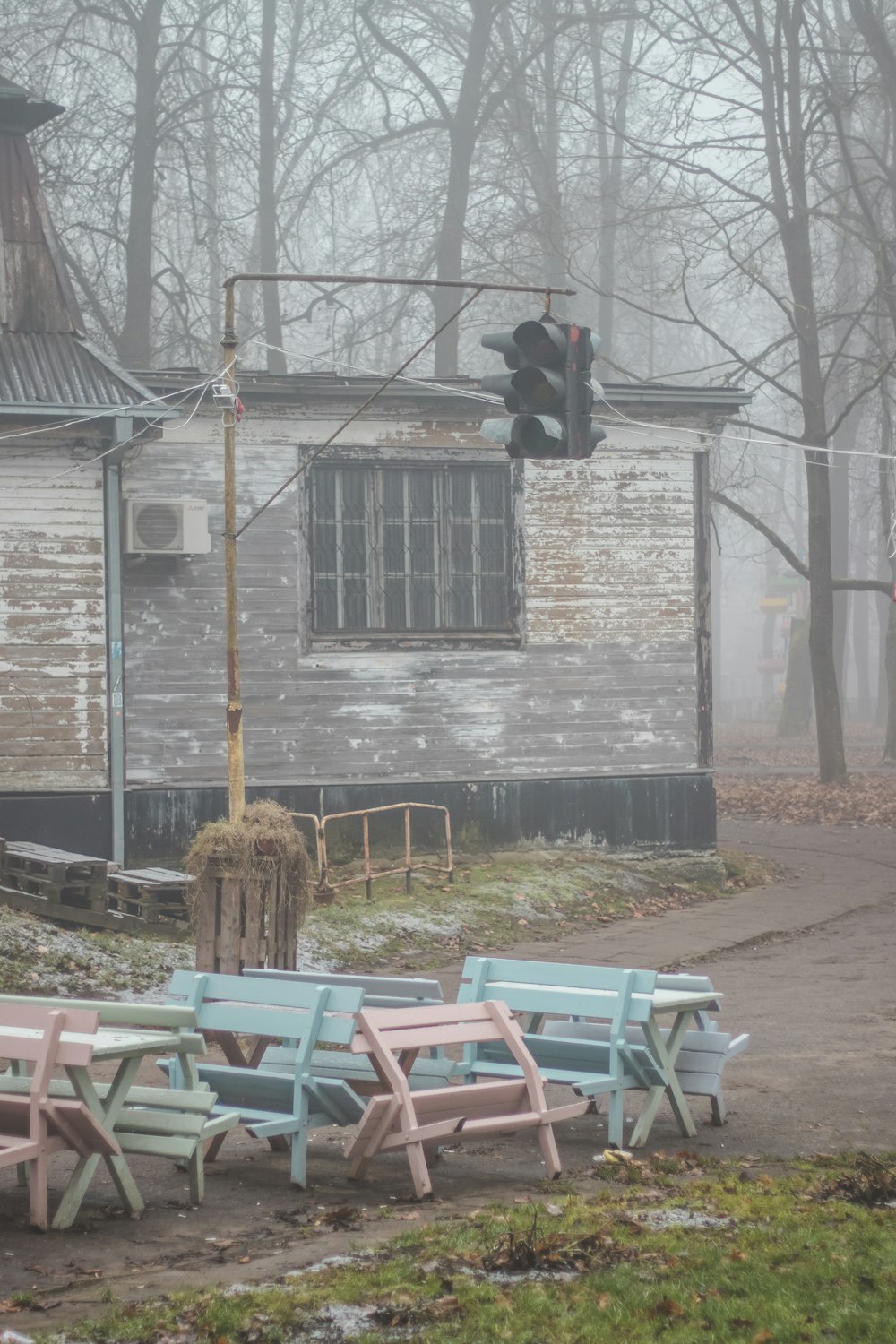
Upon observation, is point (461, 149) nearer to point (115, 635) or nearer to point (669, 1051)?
point (115, 635)

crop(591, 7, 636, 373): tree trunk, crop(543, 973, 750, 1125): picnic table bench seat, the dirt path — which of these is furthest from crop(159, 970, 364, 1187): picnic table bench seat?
crop(591, 7, 636, 373): tree trunk

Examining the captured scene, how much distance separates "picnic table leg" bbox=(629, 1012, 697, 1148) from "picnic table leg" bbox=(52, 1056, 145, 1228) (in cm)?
232

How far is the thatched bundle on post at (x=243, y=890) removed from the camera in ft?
33.1

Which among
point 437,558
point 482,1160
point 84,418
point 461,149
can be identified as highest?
point 461,149

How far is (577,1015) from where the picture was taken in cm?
749

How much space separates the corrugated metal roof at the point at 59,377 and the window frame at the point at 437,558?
2474 mm

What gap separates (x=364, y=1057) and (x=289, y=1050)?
0.36 metres

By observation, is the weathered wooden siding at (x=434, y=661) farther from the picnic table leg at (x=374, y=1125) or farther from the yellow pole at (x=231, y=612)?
the picnic table leg at (x=374, y=1125)

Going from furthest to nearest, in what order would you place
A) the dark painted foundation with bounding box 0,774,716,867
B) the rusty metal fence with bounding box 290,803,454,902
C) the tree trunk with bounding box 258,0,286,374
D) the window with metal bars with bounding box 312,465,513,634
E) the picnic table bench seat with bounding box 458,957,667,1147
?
the tree trunk with bounding box 258,0,286,374 → the window with metal bars with bounding box 312,465,513,634 → the dark painted foundation with bounding box 0,774,716,867 → the rusty metal fence with bounding box 290,803,454,902 → the picnic table bench seat with bounding box 458,957,667,1147

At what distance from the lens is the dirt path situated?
5469 millimetres

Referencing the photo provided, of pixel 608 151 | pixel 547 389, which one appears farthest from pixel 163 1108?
pixel 608 151

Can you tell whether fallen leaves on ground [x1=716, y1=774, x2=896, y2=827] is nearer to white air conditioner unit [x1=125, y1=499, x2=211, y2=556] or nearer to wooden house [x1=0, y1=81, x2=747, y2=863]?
wooden house [x1=0, y1=81, x2=747, y2=863]

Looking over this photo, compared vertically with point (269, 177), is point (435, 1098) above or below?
below

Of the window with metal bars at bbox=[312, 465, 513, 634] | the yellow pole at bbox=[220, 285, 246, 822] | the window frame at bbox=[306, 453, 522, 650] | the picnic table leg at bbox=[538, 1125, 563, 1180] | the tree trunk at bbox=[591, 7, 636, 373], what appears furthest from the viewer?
the tree trunk at bbox=[591, 7, 636, 373]
